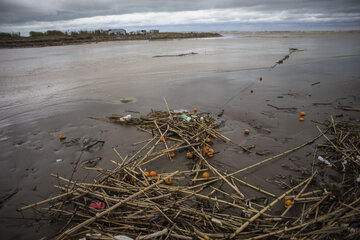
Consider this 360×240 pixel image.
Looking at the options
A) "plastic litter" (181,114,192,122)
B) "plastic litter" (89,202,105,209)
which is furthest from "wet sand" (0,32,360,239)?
"plastic litter" (181,114,192,122)

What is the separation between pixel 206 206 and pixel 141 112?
4.93 m

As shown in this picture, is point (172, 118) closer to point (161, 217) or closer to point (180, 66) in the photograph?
point (161, 217)

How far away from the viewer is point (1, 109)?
7.88 m

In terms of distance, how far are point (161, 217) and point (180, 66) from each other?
46.3ft

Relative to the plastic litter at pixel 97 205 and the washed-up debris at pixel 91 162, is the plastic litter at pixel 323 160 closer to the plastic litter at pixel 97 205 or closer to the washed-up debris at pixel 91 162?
the plastic litter at pixel 97 205

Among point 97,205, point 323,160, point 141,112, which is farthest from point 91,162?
point 323,160

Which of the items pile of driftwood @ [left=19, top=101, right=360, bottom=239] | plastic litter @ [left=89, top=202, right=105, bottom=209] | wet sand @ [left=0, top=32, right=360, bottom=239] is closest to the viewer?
pile of driftwood @ [left=19, top=101, right=360, bottom=239]

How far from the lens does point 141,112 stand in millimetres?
7297

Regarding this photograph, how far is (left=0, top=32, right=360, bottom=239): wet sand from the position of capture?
13.1ft

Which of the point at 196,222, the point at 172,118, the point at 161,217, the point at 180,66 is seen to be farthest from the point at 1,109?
the point at 180,66

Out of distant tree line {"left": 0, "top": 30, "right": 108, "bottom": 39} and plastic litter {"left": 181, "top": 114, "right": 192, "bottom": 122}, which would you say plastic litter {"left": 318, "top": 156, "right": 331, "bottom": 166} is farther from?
distant tree line {"left": 0, "top": 30, "right": 108, "bottom": 39}

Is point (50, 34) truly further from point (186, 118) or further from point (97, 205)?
point (97, 205)

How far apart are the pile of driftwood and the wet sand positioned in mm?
303

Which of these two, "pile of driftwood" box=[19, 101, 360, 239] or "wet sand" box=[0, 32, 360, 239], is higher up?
"wet sand" box=[0, 32, 360, 239]
